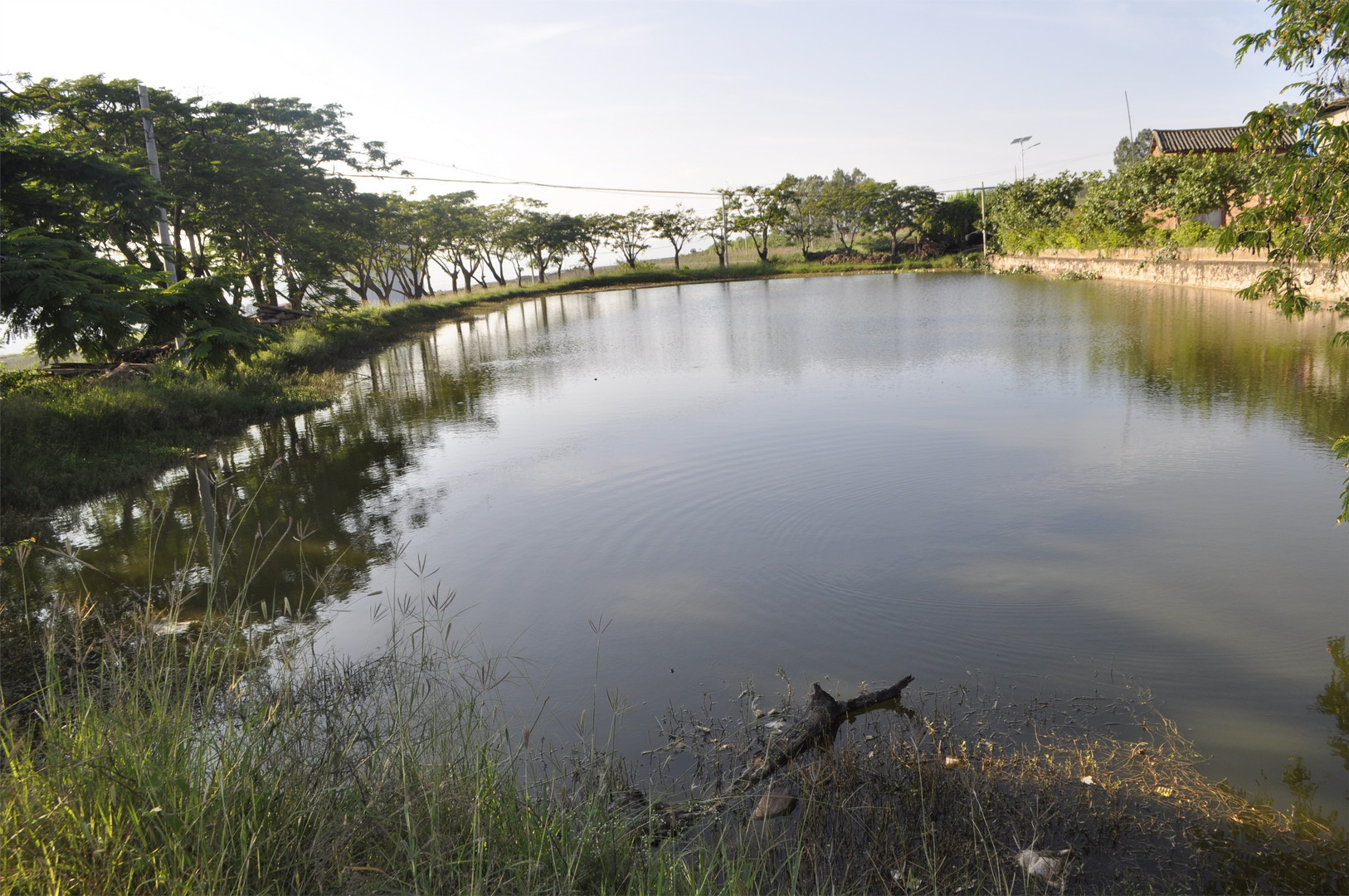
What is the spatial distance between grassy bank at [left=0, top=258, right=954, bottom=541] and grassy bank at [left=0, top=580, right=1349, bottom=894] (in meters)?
5.10

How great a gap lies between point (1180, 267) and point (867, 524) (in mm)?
21503

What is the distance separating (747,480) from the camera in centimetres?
898

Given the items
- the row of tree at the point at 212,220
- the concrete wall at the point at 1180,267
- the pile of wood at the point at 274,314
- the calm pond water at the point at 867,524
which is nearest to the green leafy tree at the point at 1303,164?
the calm pond water at the point at 867,524

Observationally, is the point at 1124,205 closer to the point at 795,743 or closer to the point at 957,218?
the point at 957,218

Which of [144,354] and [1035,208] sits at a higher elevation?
[1035,208]

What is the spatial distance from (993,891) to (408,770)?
1999mm

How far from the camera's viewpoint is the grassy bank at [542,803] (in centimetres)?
227

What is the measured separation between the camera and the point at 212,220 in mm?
19234

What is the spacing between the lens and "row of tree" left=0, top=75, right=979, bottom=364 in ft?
22.1

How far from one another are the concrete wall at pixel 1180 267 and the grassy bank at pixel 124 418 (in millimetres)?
17920

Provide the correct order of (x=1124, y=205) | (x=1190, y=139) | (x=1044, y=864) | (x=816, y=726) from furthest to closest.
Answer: (x=1190, y=139)
(x=1124, y=205)
(x=816, y=726)
(x=1044, y=864)

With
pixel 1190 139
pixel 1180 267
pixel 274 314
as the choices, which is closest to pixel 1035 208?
pixel 1190 139

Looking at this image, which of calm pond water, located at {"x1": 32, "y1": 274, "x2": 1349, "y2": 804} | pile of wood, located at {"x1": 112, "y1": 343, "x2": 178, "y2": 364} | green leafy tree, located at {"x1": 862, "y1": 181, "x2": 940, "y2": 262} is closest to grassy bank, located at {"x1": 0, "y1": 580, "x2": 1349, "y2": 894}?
calm pond water, located at {"x1": 32, "y1": 274, "x2": 1349, "y2": 804}

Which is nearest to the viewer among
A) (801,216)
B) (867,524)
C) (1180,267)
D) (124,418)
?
(867,524)
